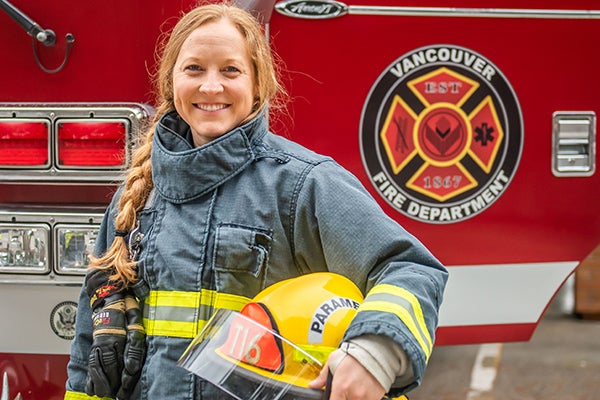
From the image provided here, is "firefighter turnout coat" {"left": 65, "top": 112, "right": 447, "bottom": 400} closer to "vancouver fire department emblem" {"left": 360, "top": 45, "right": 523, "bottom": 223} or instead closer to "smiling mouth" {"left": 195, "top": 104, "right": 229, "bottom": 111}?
"smiling mouth" {"left": 195, "top": 104, "right": 229, "bottom": 111}

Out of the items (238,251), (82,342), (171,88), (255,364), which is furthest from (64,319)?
(255,364)

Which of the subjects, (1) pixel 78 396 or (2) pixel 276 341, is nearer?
(2) pixel 276 341

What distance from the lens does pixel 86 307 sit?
2012 mm

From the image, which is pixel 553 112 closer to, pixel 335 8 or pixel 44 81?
pixel 335 8

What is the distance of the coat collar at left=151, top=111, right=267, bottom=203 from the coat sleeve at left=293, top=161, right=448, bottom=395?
14 centimetres

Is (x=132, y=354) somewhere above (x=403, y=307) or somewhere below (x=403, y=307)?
below

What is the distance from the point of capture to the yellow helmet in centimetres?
150

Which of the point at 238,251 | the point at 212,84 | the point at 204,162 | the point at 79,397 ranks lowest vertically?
the point at 79,397

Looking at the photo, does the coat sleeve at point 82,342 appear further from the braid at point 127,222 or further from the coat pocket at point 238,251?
the coat pocket at point 238,251

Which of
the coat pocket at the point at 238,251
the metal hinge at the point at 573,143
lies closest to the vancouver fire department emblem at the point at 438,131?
the metal hinge at the point at 573,143

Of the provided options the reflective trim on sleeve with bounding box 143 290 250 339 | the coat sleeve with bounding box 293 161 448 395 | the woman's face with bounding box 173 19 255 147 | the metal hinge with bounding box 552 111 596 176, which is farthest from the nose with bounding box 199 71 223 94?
the metal hinge with bounding box 552 111 596 176

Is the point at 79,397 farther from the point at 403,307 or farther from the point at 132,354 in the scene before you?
the point at 403,307

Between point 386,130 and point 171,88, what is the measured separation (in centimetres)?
103

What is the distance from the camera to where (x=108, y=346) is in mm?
1845
